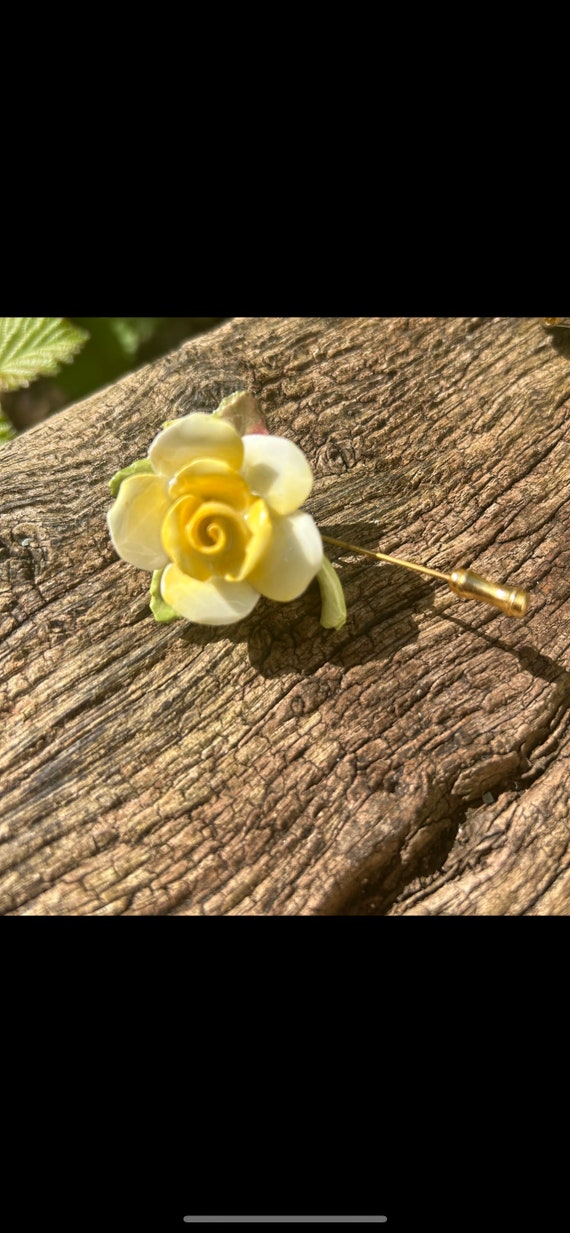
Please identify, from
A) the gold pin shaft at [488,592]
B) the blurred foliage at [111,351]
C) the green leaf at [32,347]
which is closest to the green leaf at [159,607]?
the gold pin shaft at [488,592]

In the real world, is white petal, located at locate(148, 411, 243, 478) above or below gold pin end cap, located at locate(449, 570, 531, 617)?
above

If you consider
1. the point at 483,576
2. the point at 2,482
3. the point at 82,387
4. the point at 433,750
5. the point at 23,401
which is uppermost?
the point at 23,401

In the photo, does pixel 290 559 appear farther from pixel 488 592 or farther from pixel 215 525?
pixel 488 592

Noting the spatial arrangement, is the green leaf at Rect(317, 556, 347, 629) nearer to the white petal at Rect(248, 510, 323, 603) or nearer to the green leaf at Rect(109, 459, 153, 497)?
the white petal at Rect(248, 510, 323, 603)

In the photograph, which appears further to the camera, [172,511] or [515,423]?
[515,423]

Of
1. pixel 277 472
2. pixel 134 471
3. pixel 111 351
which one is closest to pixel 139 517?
pixel 134 471

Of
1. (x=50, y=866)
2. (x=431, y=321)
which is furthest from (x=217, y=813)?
(x=431, y=321)

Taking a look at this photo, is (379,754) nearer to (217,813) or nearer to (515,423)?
(217,813)

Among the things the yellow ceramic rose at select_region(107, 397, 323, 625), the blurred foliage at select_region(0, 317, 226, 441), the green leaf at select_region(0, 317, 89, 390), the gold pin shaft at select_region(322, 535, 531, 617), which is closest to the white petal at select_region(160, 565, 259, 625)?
the yellow ceramic rose at select_region(107, 397, 323, 625)
